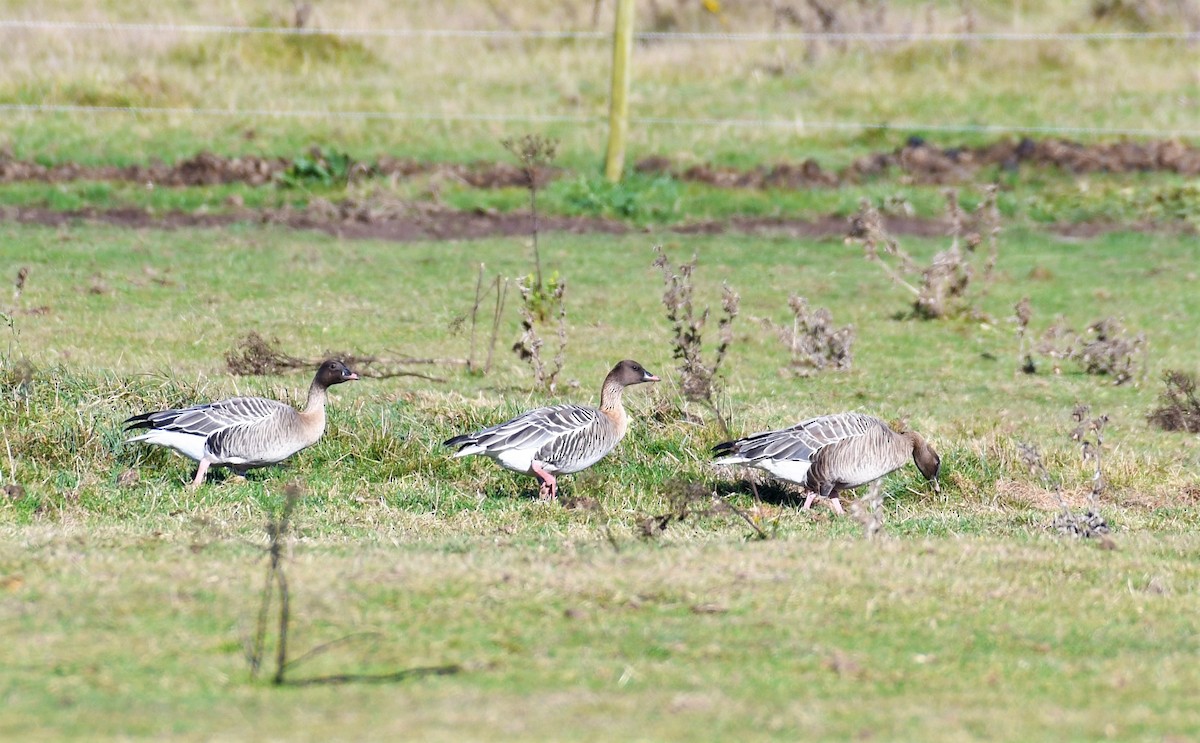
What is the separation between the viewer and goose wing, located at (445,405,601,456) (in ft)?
34.3

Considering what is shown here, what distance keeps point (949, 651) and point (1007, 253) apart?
14040 millimetres

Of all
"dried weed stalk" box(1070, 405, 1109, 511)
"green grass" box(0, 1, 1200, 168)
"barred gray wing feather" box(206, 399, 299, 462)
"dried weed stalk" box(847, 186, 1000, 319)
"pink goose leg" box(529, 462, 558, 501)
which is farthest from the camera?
"green grass" box(0, 1, 1200, 168)

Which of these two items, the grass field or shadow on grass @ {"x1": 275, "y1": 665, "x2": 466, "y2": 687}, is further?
the grass field

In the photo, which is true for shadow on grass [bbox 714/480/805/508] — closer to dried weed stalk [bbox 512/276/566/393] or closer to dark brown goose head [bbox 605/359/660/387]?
dark brown goose head [bbox 605/359/660/387]

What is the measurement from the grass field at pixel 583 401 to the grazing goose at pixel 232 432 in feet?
0.84

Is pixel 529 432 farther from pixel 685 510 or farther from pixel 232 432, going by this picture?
pixel 232 432

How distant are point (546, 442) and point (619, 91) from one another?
12.5 meters

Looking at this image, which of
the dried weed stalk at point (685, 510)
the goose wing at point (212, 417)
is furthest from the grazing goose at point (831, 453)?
the goose wing at point (212, 417)

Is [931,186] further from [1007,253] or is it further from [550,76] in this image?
[550,76]

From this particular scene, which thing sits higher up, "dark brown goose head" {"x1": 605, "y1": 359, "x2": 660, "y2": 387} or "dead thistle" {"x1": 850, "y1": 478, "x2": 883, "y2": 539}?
"dark brown goose head" {"x1": 605, "y1": 359, "x2": 660, "y2": 387}

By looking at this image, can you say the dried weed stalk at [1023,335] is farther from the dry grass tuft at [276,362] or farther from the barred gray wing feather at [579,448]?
the barred gray wing feather at [579,448]

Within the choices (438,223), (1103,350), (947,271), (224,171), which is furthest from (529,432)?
(224,171)

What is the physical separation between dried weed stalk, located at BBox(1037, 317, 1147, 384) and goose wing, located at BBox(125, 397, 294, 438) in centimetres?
814

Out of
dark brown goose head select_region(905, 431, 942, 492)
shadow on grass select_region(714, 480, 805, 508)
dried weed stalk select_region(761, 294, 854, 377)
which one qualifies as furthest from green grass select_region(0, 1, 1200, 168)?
dark brown goose head select_region(905, 431, 942, 492)
